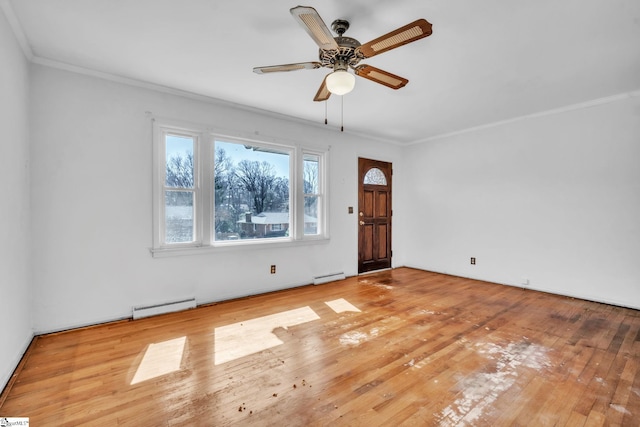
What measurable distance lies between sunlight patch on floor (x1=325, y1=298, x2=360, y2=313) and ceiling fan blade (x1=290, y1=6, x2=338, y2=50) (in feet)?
9.34

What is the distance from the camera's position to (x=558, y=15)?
2.14 m

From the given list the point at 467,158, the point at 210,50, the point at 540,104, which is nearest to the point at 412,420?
the point at 210,50

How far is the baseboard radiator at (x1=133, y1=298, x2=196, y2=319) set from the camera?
328cm

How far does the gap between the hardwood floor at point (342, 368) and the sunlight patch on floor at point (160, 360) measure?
14 mm

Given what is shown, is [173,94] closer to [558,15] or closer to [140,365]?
[140,365]

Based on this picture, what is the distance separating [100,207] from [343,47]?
2941 millimetres

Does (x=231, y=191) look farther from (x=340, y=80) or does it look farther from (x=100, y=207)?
(x=340, y=80)

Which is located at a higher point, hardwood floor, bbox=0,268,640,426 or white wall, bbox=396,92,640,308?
white wall, bbox=396,92,640,308

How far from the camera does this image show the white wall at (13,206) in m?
2.07

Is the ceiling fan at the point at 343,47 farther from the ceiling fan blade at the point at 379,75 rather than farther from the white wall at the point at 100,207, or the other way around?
the white wall at the point at 100,207

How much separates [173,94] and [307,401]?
11.7 feet

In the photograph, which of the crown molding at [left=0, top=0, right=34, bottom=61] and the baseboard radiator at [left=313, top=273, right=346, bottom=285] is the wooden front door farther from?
the crown molding at [left=0, top=0, right=34, bottom=61]

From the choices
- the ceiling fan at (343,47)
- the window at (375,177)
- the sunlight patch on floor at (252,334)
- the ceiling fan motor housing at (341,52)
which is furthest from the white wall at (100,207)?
the window at (375,177)

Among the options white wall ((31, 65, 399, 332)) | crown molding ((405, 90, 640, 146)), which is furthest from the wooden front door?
white wall ((31, 65, 399, 332))
